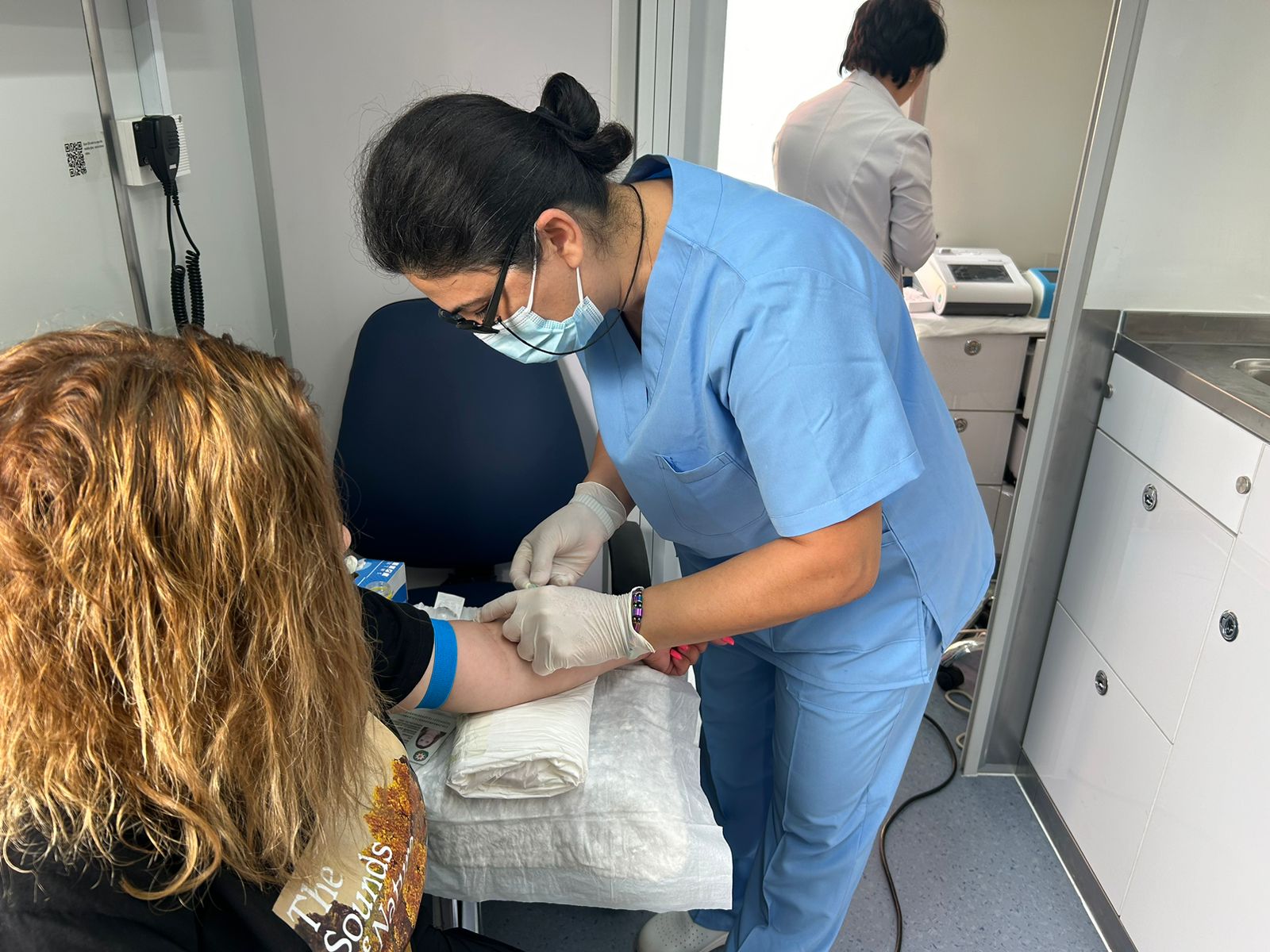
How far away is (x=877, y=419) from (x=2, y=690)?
0.78m

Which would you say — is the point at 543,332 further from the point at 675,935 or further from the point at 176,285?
the point at 675,935

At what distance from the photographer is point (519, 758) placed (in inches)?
38.2

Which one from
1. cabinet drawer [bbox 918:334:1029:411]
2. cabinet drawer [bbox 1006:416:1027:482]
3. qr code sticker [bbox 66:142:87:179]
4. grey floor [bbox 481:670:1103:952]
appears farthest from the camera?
cabinet drawer [bbox 1006:416:1027:482]

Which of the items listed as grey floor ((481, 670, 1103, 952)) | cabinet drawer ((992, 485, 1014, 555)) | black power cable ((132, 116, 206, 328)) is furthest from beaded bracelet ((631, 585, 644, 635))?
cabinet drawer ((992, 485, 1014, 555))

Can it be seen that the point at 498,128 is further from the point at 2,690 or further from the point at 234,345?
the point at 2,690

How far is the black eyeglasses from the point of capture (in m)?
0.92

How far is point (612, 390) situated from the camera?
1.20 metres

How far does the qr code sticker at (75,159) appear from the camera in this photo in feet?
3.87

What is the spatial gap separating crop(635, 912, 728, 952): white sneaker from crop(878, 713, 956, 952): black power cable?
1.03ft

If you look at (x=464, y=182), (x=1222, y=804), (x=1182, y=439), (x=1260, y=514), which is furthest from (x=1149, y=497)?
(x=464, y=182)

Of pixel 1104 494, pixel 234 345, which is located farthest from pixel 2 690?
pixel 1104 494

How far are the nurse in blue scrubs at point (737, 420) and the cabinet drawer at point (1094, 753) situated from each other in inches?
20.7

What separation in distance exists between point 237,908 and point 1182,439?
4.78 feet

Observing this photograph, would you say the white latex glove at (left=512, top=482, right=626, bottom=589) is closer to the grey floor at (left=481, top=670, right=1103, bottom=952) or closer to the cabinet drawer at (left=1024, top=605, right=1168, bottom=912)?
the grey floor at (left=481, top=670, right=1103, bottom=952)
